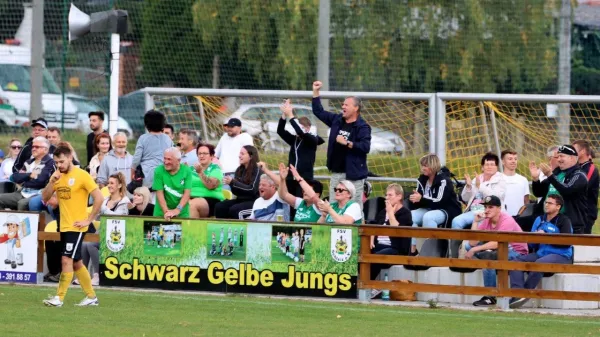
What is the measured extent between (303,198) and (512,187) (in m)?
2.63

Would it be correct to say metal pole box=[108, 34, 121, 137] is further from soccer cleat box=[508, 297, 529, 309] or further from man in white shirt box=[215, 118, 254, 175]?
soccer cleat box=[508, 297, 529, 309]

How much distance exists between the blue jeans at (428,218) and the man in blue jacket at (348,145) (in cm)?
80

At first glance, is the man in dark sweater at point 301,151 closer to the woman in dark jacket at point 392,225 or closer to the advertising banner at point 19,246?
the woman in dark jacket at point 392,225

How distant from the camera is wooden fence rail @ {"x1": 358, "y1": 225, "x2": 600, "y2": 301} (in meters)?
13.0

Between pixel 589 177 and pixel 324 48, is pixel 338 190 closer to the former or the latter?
pixel 589 177

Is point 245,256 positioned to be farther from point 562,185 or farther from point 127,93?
point 127,93

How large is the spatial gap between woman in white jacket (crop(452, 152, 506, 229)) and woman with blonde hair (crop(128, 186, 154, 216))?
3894 mm

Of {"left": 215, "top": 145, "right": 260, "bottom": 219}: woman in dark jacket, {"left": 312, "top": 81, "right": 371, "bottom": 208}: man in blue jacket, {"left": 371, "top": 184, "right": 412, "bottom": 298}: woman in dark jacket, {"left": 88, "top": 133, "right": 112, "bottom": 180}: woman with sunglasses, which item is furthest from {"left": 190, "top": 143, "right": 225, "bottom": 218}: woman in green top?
{"left": 371, "top": 184, "right": 412, "bottom": 298}: woman in dark jacket

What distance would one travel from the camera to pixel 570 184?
1373 cm

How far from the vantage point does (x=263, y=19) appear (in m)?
28.2

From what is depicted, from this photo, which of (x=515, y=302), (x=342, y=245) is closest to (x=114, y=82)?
(x=342, y=245)

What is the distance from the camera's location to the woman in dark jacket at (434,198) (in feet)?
47.9

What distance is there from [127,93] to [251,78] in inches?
234

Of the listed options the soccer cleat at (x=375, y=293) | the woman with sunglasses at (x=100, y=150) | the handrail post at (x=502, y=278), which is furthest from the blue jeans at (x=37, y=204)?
the handrail post at (x=502, y=278)
